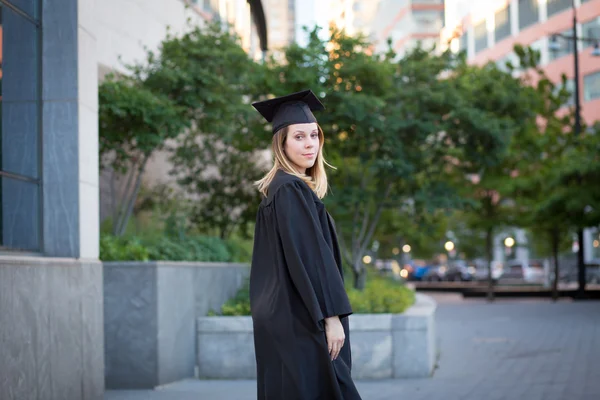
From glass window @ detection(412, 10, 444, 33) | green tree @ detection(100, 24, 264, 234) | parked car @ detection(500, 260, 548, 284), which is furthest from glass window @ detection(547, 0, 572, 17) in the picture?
green tree @ detection(100, 24, 264, 234)

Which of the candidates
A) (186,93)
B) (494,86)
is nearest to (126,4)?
(186,93)

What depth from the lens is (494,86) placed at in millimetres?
19125

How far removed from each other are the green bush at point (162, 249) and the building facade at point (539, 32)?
30.3 metres

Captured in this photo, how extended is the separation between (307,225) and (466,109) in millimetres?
12305

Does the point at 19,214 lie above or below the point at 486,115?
below

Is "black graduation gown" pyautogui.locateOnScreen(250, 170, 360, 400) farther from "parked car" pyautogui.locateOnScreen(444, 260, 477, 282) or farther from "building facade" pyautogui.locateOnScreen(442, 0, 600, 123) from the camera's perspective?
"parked car" pyautogui.locateOnScreen(444, 260, 477, 282)

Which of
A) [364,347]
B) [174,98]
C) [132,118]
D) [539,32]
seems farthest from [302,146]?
[539,32]

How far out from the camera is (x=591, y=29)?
50.3m

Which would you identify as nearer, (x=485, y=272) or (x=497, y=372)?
(x=497, y=372)

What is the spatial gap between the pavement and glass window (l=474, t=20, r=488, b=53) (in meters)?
47.9

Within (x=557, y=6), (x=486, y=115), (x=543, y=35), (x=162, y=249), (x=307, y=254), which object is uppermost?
(x=557, y=6)

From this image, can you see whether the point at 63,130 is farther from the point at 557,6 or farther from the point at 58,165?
the point at 557,6

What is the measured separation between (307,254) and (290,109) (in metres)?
0.84

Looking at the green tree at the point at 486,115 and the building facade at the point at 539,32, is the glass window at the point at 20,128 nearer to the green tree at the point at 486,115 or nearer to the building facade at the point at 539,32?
the green tree at the point at 486,115
